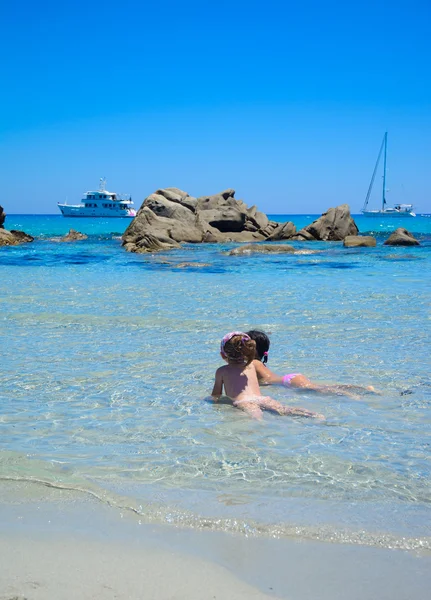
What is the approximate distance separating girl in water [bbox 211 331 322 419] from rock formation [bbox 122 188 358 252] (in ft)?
94.8

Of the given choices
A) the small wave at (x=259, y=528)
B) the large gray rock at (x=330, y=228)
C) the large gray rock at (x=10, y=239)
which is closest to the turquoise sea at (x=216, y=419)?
the small wave at (x=259, y=528)

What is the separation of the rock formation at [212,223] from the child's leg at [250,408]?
29155 millimetres

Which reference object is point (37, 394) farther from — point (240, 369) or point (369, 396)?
point (369, 396)

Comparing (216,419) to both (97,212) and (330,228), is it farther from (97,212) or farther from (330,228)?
(97,212)

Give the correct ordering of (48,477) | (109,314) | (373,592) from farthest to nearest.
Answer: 1. (109,314)
2. (48,477)
3. (373,592)

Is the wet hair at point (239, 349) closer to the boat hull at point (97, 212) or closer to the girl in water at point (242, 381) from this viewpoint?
the girl in water at point (242, 381)

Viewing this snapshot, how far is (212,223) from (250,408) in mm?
39545

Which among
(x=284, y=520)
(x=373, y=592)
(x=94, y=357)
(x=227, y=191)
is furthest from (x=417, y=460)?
(x=227, y=191)

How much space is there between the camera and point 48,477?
426 centimetres

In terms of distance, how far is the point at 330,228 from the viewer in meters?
44.2

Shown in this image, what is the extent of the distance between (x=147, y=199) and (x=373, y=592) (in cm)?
4125

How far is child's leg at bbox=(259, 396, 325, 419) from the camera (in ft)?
18.6

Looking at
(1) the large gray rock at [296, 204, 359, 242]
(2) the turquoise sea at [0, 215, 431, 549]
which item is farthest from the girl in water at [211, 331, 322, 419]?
(1) the large gray rock at [296, 204, 359, 242]

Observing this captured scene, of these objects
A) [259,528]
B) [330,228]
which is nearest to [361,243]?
[330,228]
